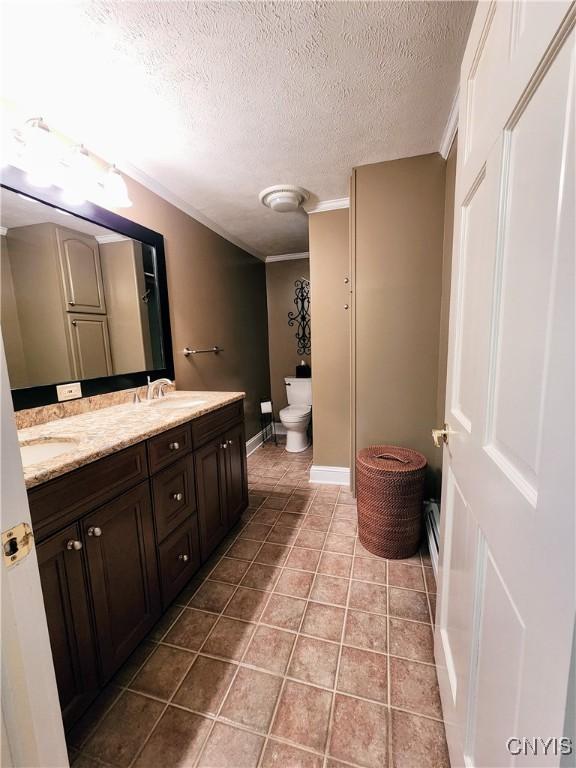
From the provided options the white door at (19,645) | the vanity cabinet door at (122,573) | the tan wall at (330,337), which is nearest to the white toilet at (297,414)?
the tan wall at (330,337)

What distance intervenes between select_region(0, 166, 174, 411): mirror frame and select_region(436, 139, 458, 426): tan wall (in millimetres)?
1839

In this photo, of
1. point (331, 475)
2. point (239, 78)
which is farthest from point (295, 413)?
point (239, 78)

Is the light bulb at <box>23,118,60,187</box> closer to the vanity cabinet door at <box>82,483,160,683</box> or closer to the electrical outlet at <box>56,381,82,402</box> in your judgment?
the electrical outlet at <box>56,381,82,402</box>

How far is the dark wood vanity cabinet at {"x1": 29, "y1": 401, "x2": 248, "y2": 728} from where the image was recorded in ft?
2.90

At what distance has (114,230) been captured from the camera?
1.75 meters

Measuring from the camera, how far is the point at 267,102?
1.39m

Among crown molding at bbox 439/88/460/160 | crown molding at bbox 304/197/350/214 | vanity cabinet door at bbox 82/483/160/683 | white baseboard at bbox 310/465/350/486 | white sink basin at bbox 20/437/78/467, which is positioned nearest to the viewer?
vanity cabinet door at bbox 82/483/160/683

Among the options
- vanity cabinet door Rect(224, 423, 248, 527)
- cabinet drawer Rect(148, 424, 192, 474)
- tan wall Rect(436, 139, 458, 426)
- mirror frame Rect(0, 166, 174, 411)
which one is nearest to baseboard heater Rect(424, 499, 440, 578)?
tan wall Rect(436, 139, 458, 426)

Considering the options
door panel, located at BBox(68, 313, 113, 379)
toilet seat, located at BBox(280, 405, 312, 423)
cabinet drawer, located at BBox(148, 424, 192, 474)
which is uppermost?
door panel, located at BBox(68, 313, 113, 379)

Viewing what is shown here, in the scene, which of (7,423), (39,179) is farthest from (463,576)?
(39,179)

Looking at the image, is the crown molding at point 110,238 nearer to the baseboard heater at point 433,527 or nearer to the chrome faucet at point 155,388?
the chrome faucet at point 155,388

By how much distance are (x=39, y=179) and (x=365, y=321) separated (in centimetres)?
187

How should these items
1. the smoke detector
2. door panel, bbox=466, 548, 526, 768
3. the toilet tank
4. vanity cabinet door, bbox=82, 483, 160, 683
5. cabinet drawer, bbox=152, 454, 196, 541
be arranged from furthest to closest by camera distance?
the toilet tank
the smoke detector
cabinet drawer, bbox=152, 454, 196, 541
vanity cabinet door, bbox=82, 483, 160, 683
door panel, bbox=466, 548, 526, 768

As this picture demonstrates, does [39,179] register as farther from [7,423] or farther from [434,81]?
[434,81]
